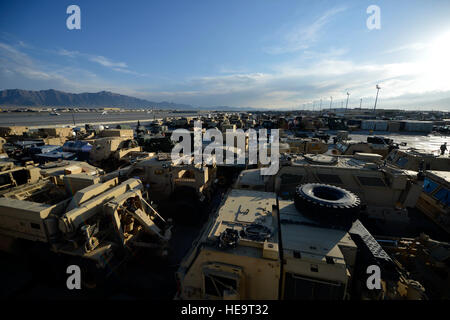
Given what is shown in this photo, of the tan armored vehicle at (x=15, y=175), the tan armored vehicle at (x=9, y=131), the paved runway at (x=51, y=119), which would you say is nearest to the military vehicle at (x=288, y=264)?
the tan armored vehicle at (x=15, y=175)

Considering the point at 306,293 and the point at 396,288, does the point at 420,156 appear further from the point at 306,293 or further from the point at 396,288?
the point at 306,293

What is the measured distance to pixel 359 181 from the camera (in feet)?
25.3

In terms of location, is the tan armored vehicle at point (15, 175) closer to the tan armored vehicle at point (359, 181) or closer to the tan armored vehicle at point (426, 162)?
the tan armored vehicle at point (359, 181)

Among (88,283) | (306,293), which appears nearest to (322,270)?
(306,293)

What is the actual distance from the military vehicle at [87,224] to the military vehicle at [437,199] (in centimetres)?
1081

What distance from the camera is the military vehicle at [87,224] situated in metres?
5.41

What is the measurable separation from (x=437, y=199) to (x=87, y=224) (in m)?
13.5

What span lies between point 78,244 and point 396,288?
789 cm

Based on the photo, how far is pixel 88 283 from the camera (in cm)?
572

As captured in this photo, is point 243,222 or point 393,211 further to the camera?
point 393,211
